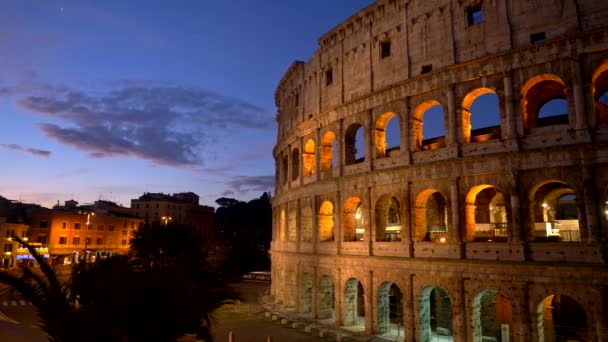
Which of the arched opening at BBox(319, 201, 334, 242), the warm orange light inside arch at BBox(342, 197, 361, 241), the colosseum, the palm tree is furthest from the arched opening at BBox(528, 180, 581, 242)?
the palm tree

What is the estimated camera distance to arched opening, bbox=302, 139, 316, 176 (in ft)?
101

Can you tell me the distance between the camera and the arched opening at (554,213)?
2247 centimetres

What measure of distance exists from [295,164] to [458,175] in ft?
52.0

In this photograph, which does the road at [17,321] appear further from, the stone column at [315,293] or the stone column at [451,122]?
the stone column at [451,122]

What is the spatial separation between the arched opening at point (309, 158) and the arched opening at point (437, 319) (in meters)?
11.6

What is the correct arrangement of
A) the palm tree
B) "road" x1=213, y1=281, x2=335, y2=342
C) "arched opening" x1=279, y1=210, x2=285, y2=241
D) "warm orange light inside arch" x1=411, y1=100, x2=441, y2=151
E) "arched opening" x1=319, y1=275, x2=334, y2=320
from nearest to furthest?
1. the palm tree
2. "warm orange light inside arch" x1=411, y1=100, x2=441, y2=151
3. "road" x1=213, y1=281, x2=335, y2=342
4. "arched opening" x1=319, y1=275, x2=334, y2=320
5. "arched opening" x1=279, y1=210, x2=285, y2=241

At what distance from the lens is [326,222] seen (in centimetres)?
2828

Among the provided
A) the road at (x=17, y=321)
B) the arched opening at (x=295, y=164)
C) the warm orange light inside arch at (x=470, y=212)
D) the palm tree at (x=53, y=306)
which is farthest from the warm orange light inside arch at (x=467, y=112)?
the road at (x=17, y=321)

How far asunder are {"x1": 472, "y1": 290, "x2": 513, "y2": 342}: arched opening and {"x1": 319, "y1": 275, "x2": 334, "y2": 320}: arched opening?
8764 mm

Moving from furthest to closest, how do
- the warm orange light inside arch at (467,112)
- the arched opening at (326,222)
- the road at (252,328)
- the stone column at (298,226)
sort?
the stone column at (298,226)
the arched opening at (326,222)
the road at (252,328)
the warm orange light inside arch at (467,112)

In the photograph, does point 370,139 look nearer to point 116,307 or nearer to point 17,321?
point 116,307

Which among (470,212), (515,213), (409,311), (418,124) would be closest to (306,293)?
(409,311)

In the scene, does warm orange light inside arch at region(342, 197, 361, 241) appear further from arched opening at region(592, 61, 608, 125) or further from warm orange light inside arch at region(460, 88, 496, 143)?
arched opening at region(592, 61, 608, 125)

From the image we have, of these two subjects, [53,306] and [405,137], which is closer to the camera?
[53,306]
